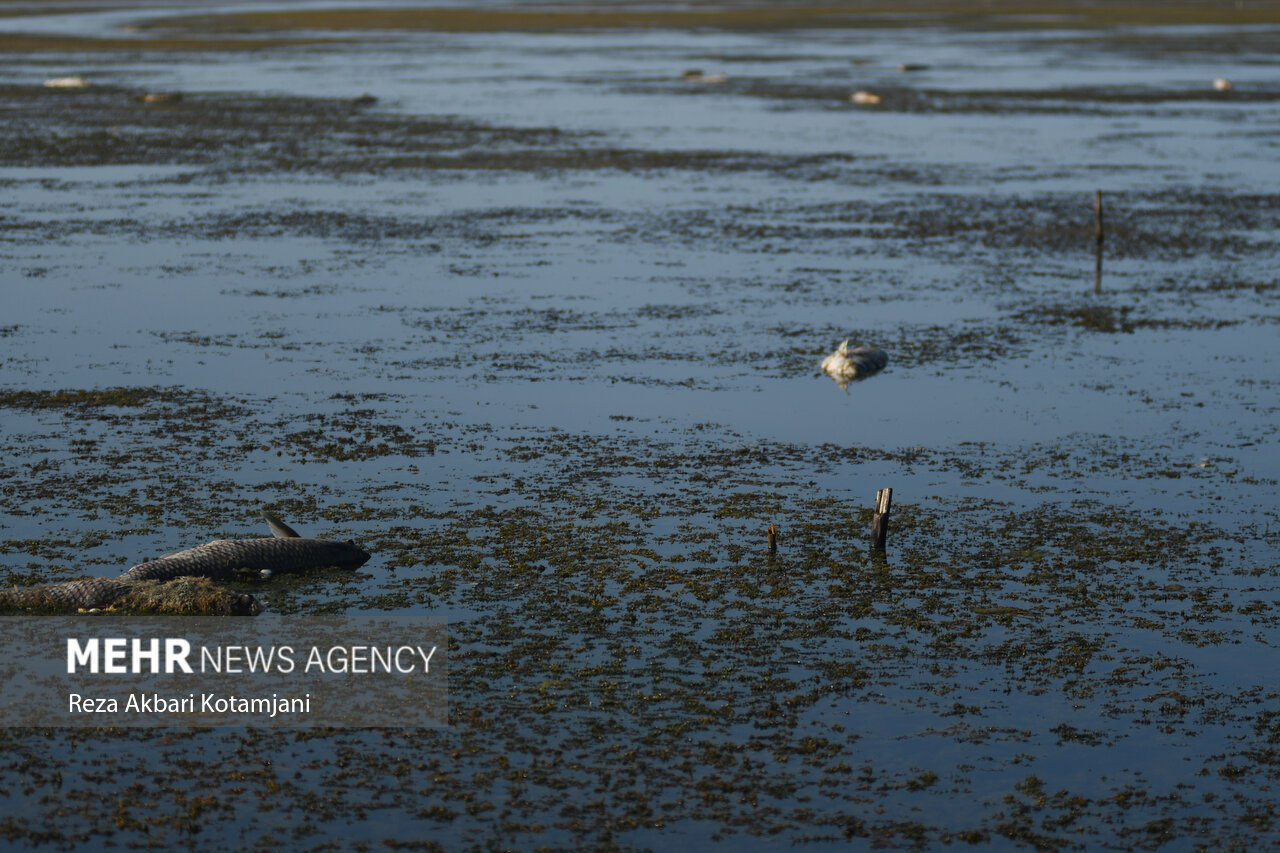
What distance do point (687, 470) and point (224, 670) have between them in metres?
5.73

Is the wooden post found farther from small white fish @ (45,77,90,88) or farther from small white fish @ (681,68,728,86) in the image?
small white fish @ (45,77,90,88)

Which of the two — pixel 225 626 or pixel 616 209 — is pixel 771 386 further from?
pixel 616 209

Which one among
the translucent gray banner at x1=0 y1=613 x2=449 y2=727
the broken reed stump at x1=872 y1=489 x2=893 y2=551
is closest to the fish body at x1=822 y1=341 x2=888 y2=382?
the broken reed stump at x1=872 y1=489 x2=893 y2=551

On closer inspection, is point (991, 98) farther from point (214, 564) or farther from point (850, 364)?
point (214, 564)

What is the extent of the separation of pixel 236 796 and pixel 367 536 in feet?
14.5

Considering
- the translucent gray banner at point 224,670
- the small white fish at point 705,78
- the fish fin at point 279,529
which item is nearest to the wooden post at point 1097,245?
the fish fin at point 279,529

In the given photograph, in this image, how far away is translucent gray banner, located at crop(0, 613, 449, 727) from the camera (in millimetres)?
9859

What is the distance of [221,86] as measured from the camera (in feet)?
179

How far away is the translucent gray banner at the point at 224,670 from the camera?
32.3 feet

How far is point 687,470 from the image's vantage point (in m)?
15.0

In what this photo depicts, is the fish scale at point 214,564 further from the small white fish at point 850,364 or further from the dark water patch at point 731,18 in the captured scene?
the dark water patch at point 731,18

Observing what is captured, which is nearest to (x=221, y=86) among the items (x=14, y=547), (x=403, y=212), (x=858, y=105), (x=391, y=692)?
(x=858, y=105)

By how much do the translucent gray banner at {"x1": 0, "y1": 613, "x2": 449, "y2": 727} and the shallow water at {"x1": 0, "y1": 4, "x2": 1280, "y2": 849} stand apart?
1.04 ft

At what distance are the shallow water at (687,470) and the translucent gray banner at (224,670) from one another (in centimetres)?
32
